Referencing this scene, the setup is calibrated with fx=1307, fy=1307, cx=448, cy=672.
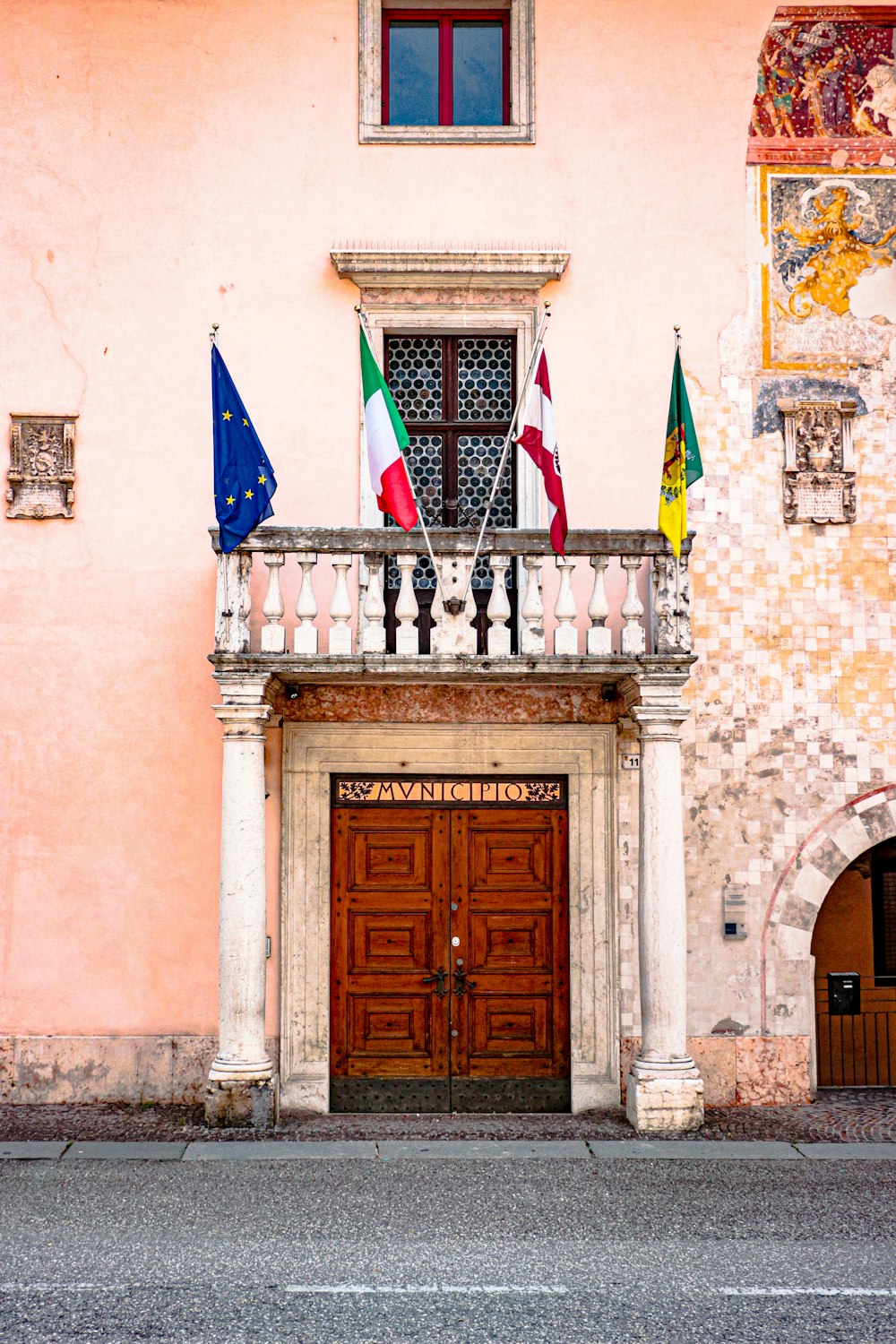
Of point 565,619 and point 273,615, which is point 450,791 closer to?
point 565,619

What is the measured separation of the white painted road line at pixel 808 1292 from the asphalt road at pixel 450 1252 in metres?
0.01

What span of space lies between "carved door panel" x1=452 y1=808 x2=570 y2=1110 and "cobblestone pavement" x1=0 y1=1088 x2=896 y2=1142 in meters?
0.33

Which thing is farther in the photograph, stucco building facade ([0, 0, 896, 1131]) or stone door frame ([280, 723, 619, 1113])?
stucco building facade ([0, 0, 896, 1131])

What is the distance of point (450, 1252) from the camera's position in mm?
7668

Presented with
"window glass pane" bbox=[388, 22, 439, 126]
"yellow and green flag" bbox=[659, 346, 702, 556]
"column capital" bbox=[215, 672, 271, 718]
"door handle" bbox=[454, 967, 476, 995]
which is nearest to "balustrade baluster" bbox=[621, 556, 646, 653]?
"yellow and green flag" bbox=[659, 346, 702, 556]

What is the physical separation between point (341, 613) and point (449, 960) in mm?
3341

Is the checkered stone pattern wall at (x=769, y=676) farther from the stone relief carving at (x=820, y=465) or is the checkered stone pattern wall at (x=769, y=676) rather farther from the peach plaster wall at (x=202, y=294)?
the peach plaster wall at (x=202, y=294)

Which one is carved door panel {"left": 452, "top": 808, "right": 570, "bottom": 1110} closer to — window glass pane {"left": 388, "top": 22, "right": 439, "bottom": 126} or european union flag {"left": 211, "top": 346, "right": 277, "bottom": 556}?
european union flag {"left": 211, "top": 346, "right": 277, "bottom": 556}

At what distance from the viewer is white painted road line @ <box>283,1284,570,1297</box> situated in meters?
7.00

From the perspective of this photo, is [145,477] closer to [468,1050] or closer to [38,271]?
[38,271]

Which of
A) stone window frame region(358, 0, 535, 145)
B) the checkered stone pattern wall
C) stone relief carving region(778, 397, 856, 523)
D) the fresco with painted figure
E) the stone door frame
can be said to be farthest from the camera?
the fresco with painted figure

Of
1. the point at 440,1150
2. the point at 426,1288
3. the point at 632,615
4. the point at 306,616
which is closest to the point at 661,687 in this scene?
Answer: the point at 632,615

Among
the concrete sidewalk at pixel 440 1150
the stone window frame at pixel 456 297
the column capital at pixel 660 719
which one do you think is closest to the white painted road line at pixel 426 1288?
the concrete sidewalk at pixel 440 1150

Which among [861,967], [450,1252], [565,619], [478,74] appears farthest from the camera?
[861,967]
